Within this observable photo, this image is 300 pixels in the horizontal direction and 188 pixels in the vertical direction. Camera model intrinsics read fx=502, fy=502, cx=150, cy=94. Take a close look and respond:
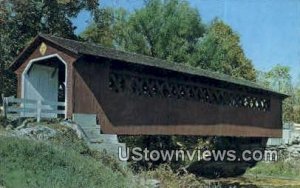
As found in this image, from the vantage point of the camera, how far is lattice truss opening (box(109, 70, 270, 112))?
14.6 metres

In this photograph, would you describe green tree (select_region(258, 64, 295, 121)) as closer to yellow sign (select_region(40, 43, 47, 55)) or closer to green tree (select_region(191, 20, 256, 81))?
green tree (select_region(191, 20, 256, 81))

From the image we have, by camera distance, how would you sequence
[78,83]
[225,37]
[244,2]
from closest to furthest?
[78,83]
[244,2]
[225,37]

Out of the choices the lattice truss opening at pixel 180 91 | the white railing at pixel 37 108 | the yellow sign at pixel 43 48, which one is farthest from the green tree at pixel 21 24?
the lattice truss opening at pixel 180 91

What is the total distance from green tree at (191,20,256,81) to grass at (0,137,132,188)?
22754mm

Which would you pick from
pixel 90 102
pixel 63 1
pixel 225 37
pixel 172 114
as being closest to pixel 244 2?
pixel 172 114

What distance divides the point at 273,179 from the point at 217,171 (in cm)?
280

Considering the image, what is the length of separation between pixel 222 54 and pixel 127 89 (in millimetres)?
18891

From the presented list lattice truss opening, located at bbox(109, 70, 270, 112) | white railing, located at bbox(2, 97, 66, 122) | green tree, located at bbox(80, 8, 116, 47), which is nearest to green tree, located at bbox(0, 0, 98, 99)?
green tree, located at bbox(80, 8, 116, 47)

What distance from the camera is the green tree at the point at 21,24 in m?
20.4

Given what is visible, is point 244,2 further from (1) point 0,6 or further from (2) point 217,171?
(1) point 0,6

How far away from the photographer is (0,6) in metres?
19.9

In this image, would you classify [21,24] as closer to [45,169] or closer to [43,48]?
[43,48]

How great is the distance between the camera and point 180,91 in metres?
17.0

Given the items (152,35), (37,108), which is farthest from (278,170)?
(152,35)
